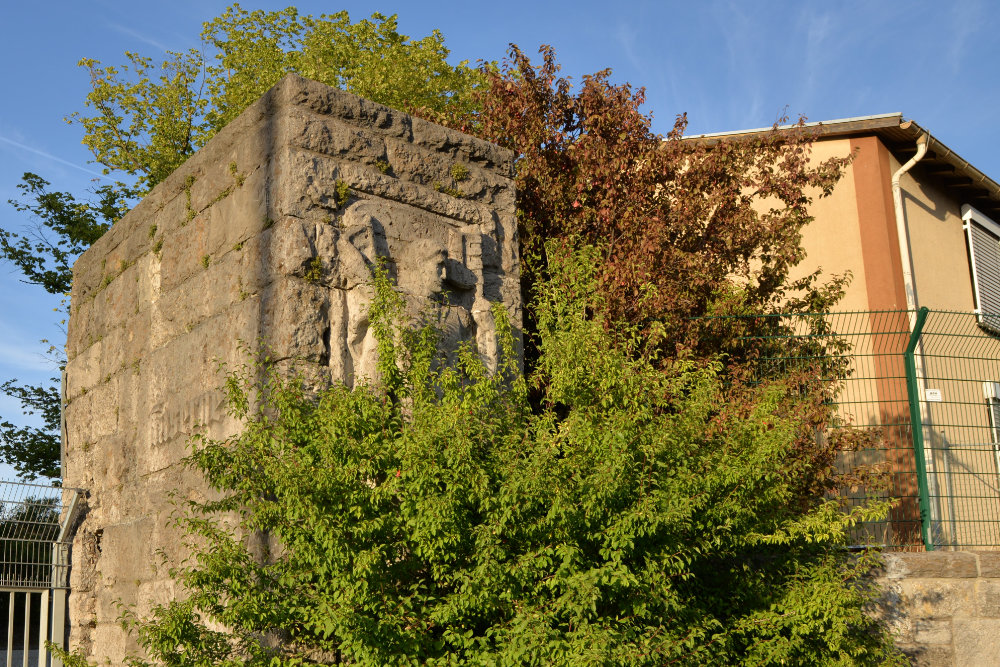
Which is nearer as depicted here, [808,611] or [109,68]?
[808,611]

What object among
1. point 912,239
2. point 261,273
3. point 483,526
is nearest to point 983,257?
point 912,239

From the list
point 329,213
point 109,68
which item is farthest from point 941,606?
point 109,68

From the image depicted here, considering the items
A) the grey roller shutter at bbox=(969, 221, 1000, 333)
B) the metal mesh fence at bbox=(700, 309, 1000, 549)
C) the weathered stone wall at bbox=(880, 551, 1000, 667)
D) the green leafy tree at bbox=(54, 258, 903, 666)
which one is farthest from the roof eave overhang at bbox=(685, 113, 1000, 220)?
the green leafy tree at bbox=(54, 258, 903, 666)

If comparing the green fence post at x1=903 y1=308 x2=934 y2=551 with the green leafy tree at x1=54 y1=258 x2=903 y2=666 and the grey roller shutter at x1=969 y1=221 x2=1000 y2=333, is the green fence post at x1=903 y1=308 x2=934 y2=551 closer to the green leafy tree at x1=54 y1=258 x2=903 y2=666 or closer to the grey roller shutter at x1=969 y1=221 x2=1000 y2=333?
the green leafy tree at x1=54 y1=258 x2=903 y2=666

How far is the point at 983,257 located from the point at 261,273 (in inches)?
428

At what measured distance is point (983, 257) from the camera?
41.9 feet

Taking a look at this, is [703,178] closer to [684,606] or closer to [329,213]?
[329,213]

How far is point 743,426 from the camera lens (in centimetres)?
456

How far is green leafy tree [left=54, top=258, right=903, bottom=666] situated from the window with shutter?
884cm

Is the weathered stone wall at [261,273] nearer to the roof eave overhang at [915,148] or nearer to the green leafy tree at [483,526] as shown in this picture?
the green leafy tree at [483,526]

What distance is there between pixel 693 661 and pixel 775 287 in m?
4.32

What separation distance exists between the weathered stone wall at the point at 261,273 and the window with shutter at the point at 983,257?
8.85 metres

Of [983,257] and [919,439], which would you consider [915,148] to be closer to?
[983,257]

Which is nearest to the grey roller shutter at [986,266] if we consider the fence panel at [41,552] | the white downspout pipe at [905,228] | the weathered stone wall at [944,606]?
the white downspout pipe at [905,228]
